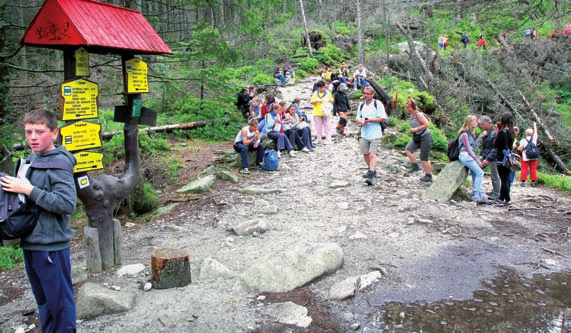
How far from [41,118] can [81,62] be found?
2.06 m

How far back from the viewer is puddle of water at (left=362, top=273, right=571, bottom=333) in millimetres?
3791

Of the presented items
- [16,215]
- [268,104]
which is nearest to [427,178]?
[268,104]

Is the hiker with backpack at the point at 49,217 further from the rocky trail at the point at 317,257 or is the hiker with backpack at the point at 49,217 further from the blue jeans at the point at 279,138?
the blue jeans at the point at 279,138

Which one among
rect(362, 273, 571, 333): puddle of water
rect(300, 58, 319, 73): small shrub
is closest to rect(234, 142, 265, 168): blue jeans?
rect(362, 273, 571, 333): puddle of water

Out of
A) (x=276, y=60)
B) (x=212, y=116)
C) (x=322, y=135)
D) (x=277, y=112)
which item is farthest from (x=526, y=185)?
(x=276, y=60)

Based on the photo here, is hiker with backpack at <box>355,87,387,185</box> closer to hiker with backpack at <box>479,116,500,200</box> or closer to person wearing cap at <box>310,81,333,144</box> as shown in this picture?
hiker with backpack at <box>479,116,500,200</box>

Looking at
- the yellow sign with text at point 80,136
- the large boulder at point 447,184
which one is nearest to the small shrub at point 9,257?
the yellow sign with text at point 80,136

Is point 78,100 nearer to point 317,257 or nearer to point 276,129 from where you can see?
point 317,257

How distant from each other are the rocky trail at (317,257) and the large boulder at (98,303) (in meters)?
0.01

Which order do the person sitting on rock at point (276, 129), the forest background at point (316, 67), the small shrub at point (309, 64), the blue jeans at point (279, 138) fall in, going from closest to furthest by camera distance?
the forest background at point (316, 67) → the person sitting on rock at point (276, 129) → the blue jeans at point (279, 138) → the small shrub at point (309, 64)

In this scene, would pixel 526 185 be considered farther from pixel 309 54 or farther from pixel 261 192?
pixel 309 54

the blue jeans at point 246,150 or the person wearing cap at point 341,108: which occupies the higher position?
the person wearing cap at point 341,108

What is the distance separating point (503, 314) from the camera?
4.00 m

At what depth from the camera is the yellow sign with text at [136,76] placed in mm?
5336
